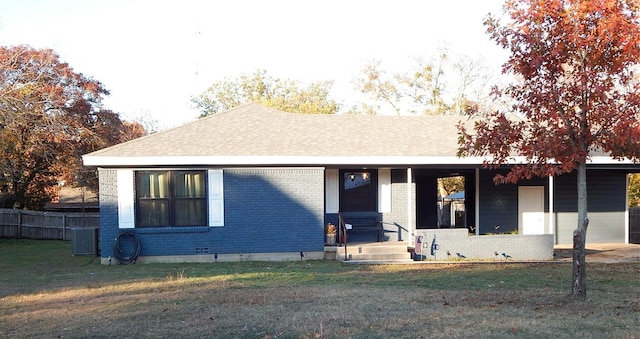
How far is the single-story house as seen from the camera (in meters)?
16.6

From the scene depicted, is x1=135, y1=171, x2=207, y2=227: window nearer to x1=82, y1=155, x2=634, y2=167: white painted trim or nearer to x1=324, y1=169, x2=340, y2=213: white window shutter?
x1=82, y1=155, x2=634, y2=167: white painted trim

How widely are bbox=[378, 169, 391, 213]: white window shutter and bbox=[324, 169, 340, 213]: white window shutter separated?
4.12 feet

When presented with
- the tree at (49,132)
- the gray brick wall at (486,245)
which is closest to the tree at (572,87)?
the gray brick wall at (486,245)

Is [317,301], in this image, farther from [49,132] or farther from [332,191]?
[49,132]

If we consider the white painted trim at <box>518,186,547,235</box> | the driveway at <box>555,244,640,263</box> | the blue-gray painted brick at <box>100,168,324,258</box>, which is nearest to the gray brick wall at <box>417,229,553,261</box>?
the driveway at <box>555,244,640,263</box>

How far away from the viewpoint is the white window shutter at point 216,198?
55.5ft

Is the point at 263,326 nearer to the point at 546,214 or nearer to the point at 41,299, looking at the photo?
the point at 41,299

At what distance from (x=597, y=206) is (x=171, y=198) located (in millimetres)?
13693

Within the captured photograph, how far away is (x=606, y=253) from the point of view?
18.2m

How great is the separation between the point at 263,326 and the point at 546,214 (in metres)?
15.3

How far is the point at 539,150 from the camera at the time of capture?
30.3 feet

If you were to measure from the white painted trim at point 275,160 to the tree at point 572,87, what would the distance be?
6605 mm

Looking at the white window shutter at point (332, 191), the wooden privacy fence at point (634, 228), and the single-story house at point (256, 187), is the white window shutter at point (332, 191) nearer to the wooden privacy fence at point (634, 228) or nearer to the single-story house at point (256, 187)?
the single-story house at point (256, 187)

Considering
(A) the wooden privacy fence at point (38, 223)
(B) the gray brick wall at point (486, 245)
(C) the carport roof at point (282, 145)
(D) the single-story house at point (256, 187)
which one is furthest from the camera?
(A) the wooden privacy fence at point (38, 223)
